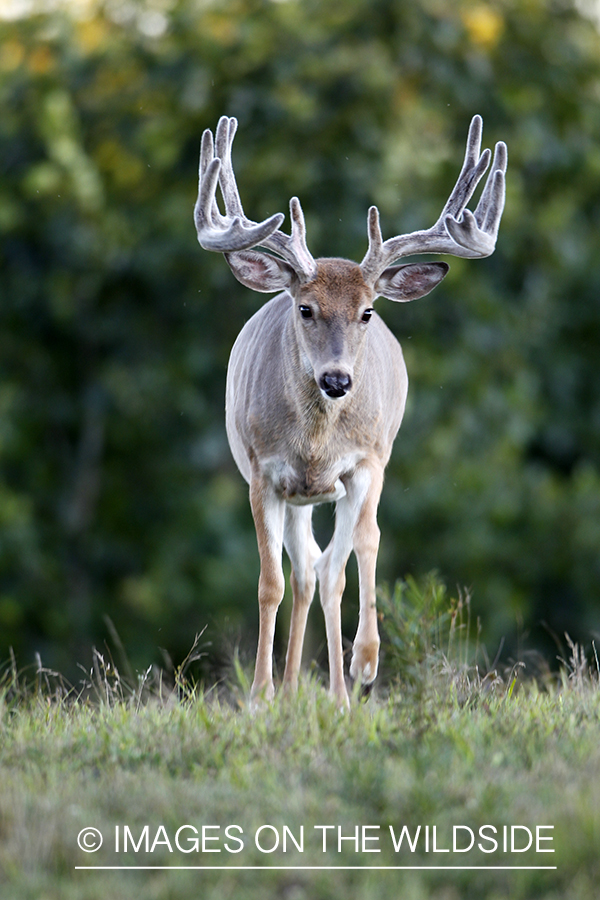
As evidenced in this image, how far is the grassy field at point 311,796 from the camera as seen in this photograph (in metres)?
3.88

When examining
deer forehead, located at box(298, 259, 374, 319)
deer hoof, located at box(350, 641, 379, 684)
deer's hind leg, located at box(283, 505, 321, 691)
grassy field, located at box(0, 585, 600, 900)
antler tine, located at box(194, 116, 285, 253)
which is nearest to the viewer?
grassy field, located at box(0, 585, 600, 900)

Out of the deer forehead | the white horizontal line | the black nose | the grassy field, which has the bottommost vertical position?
the white horizontal line

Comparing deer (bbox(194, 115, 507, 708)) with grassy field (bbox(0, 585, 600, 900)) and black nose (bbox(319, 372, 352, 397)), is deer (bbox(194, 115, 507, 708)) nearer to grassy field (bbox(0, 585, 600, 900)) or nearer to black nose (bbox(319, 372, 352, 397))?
black nose (bbox(319, 372, 352, 397))

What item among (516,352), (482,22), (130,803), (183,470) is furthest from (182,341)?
(130,803)

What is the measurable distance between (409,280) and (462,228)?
17.0 inches

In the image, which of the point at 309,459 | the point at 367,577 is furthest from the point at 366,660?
the point at 309,459

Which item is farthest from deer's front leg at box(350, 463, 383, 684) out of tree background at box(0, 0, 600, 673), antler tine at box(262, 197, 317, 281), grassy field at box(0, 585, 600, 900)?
tree background at box(0, 0, 600, 673)

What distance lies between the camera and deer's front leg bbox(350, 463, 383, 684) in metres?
6.06

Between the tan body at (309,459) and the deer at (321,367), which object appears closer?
the deer at (321,367)

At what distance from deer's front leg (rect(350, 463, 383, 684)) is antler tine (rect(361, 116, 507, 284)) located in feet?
3.32

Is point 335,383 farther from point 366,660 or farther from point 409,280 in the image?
point 366,660

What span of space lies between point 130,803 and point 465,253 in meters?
3.22

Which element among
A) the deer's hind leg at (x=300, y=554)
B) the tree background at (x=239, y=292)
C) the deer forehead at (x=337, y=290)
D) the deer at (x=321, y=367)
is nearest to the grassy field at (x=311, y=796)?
the deer at (x=321, y=367)

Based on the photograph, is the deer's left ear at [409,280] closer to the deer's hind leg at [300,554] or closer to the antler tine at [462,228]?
the antler tine at [462,228]
